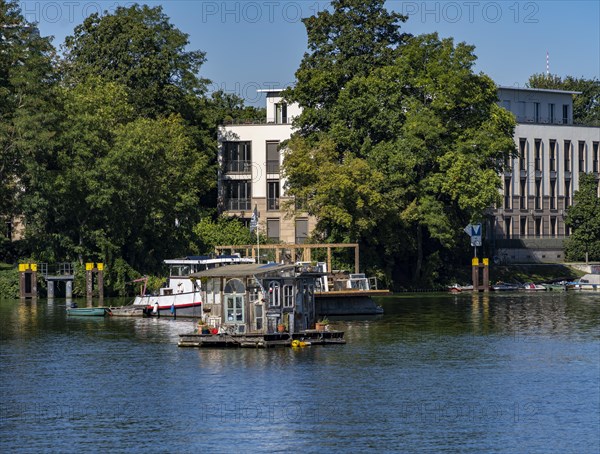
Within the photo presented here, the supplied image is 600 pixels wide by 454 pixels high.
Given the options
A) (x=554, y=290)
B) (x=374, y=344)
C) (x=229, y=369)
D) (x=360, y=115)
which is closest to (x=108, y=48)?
(x=360, y=115)

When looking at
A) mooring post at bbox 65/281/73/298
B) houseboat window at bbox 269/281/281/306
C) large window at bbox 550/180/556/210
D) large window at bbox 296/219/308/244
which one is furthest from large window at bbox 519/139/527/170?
houseboat window at bbox 269/281/281/306

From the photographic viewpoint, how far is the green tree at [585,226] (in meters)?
142

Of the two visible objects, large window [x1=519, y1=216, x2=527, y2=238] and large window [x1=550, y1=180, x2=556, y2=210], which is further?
large window [x1=550, y1=180, x2=556, y2=210]

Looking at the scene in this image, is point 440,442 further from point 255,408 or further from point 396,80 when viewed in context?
point 396,80

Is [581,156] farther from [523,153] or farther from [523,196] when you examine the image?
[523,196]

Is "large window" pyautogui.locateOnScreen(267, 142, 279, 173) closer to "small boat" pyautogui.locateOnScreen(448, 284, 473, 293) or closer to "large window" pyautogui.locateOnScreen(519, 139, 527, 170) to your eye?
"small boat" pyautogui.locateOnScreen(448, 284, 473, 293)

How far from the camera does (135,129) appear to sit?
11319 centimetres

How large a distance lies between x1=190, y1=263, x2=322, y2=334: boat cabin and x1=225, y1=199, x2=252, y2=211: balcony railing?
2723 inches

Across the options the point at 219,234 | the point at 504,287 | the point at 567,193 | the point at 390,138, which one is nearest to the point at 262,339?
the point at 390,138

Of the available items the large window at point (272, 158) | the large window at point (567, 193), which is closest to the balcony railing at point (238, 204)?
the large window at point (272, 158)

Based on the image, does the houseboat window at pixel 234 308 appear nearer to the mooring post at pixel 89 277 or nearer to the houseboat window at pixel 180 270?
the houseboat window at pixel 180 270

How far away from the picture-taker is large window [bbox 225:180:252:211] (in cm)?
14012

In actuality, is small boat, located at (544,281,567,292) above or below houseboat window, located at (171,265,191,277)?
below

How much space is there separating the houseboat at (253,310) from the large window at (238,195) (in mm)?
69678
